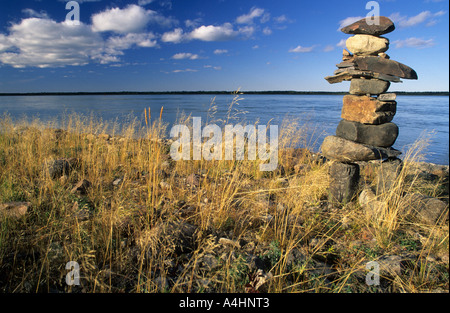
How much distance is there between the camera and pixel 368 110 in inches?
→ 173

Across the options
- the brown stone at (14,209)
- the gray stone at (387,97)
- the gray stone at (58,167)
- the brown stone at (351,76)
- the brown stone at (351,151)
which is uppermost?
the brown stone at (351,76)

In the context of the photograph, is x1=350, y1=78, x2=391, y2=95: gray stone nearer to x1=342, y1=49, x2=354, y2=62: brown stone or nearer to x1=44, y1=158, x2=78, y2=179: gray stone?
x1=342, y1=49, x2=354, y2=62: brown stone

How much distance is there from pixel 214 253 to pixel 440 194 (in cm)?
496

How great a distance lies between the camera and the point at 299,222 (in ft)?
12.3

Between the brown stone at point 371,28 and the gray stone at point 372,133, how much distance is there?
149cm

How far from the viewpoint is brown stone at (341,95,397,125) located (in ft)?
14.2

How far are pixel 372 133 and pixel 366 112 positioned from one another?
0.37 metres

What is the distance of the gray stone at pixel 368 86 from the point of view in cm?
436

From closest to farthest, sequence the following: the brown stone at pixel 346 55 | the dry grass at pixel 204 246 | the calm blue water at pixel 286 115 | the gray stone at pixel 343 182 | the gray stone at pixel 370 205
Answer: the dry grass at pixel 204 246, the gray stone at pixel 370 205, the gray stone at pixel 343 182, the brown stone at pixel 346 55, the calm blue water at pixel 286 115

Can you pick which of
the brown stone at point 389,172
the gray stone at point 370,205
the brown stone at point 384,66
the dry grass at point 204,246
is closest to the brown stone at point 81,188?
the dry grass at point 204,246

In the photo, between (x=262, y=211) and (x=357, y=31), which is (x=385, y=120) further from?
(x=262, y=211)

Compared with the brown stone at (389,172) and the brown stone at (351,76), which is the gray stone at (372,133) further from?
the brown stone at (351,76)
